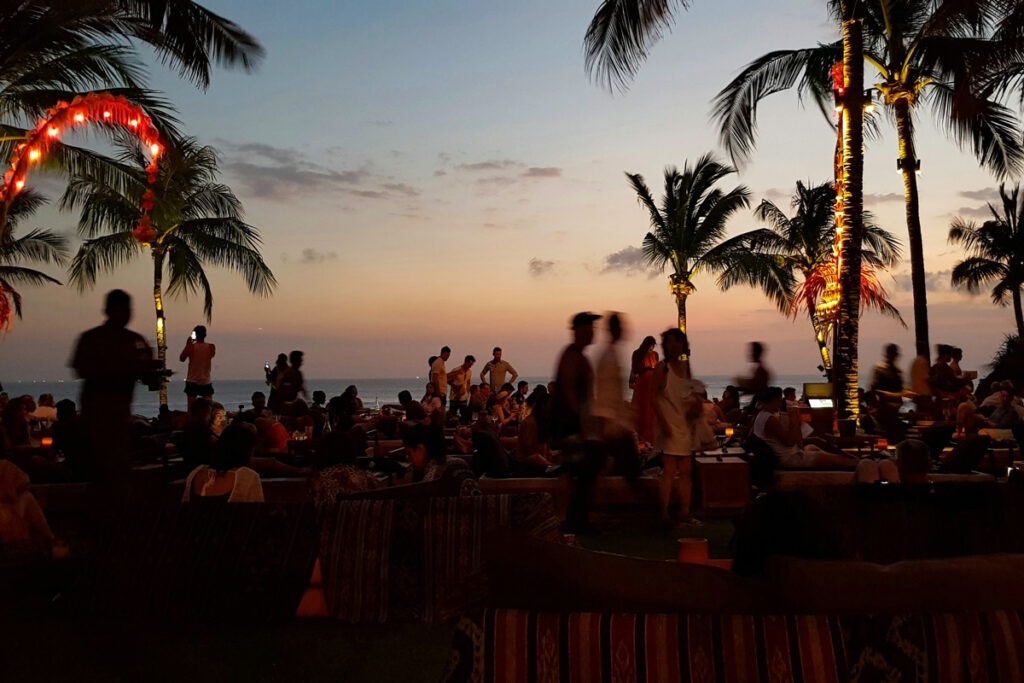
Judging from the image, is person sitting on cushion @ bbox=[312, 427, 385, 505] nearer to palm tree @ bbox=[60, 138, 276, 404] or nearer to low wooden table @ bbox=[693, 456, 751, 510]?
low wooden table @ bbox=[693, 456, 751, 510]

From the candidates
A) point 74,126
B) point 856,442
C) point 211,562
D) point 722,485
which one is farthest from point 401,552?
point 74,126

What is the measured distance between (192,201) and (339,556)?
2137 centimetres

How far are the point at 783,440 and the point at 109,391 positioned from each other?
6.11 meters

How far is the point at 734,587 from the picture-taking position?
2.39 metres

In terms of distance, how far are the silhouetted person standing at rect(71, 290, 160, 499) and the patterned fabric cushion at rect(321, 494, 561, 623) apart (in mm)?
1426

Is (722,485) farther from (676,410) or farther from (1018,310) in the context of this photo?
(1018,310)

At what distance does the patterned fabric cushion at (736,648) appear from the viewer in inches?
86.2

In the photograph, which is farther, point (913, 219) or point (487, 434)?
point (913, 219)

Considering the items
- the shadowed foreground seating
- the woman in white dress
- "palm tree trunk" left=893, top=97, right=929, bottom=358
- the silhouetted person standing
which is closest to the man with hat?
the woman in white dress

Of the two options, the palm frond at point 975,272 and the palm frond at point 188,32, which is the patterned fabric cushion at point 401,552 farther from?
the palm frond at point 975,272

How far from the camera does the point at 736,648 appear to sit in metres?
2.24

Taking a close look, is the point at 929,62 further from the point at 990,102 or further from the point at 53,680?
the point at 53,680

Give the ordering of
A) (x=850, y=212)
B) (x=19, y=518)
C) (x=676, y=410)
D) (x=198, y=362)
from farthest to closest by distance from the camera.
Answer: (x=850, y=212), (x=198, y=362), (x=676, y=410), (x=19, y=518)

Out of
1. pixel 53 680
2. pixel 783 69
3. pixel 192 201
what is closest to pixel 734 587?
pixel 53 680
